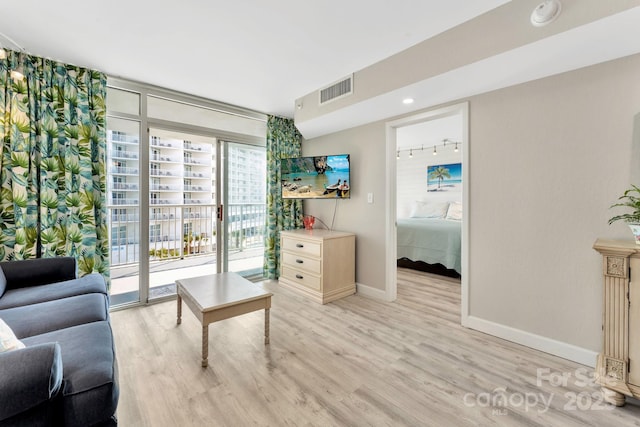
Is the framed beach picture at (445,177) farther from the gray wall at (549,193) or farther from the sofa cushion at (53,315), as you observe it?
the sofa cushion at (53,315)

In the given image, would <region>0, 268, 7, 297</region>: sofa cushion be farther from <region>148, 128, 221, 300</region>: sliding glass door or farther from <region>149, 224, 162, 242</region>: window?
<region>149, 224, 162, 242</region>: window

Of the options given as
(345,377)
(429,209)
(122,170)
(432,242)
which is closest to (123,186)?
(122,170)

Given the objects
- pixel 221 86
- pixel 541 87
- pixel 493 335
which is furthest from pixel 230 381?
pixel 541 87

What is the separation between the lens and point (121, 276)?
3799 millimetres

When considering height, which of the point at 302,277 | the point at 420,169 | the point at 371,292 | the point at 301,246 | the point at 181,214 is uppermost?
the point at 420,169

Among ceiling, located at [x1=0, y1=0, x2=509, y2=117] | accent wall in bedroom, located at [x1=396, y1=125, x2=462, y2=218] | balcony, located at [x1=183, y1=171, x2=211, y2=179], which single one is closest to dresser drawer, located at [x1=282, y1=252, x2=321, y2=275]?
ceiling, located at [x1=0, y1=0, x2=509, y2=117]

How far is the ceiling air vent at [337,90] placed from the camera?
278 centimetres

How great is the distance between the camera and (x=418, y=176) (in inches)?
243

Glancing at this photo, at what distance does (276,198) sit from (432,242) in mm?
2494

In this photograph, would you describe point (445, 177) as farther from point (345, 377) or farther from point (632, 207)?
point (345, 377)

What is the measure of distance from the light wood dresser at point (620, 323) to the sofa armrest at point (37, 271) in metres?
3.78

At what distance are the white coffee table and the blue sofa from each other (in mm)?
535

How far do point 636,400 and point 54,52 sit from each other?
4864 mm

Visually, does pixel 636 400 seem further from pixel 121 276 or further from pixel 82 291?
pixel 121 276
